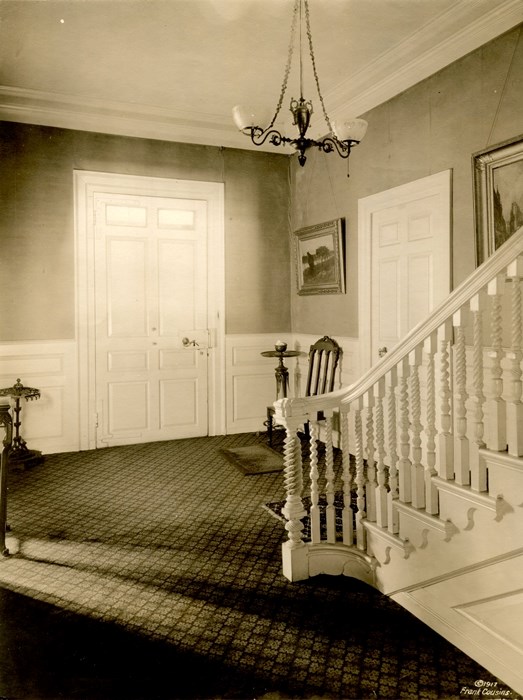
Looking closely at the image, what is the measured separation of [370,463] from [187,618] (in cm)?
116

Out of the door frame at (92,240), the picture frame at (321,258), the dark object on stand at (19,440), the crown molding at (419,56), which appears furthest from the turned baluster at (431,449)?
the door frame at (92,240)

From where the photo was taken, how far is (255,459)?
5078mm

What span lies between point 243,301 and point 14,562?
12.6ft

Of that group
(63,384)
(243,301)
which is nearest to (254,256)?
(243,301)

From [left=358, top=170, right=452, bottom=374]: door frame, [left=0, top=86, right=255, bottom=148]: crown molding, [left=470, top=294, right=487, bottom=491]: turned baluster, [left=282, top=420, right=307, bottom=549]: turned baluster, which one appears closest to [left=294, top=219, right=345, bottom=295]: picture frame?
[left=358, top=170, right=452, bottom=374]: door frame

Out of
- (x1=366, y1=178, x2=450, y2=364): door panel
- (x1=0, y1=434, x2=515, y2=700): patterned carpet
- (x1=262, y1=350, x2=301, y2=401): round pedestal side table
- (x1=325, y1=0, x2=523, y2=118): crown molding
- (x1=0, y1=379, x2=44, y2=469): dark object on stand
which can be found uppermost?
(x1=325, y1=0, x2=523, y2=118): crown molding

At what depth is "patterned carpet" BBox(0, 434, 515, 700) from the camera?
2.02 meters

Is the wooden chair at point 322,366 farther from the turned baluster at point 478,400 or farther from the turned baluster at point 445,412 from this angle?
the turned baluster at point 478,400

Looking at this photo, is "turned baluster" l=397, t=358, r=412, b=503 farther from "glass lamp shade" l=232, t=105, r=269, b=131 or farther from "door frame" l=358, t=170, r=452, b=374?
"door frame" l=358, t=170, r=452, b=374

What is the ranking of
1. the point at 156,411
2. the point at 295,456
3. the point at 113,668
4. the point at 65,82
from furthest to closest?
the point at 156,411 < the point at 65,82 < the point at 295,456 < the point at 113,668

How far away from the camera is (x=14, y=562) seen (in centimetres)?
303

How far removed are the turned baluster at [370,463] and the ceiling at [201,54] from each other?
1.87 metres

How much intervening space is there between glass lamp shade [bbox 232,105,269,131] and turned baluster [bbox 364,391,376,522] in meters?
1.70

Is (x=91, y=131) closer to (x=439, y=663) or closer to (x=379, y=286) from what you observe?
(x=379, y=286)
